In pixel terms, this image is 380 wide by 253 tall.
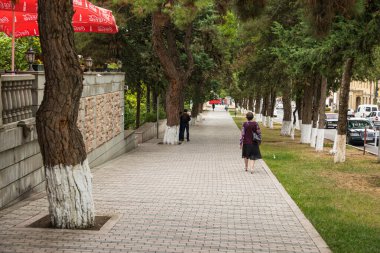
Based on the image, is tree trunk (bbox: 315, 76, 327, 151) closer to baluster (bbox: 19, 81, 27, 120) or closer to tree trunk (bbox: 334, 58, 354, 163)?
tree trunk (bbox: 334, 58, 354, 163)

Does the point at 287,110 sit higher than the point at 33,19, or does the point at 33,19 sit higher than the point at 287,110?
the point at 33,19

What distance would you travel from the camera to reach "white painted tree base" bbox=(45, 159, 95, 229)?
25.5 feet

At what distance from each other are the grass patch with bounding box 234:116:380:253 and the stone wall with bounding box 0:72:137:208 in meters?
4.90

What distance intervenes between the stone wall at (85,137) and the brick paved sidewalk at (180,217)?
0.42 meters

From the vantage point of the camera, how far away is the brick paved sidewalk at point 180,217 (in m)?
7.04

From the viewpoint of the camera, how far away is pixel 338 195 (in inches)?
469

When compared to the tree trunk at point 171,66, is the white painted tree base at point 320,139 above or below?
below

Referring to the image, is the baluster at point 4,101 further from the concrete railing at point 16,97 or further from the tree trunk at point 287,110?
the tree trunk at point 287,110

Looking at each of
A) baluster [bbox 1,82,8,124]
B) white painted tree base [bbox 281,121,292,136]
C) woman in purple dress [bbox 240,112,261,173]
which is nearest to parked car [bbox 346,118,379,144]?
white painted tree base [bbox 281,121,292,136]

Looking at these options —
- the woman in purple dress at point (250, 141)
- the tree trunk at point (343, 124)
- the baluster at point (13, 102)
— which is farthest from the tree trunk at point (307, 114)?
the baluster at point (13, 102)

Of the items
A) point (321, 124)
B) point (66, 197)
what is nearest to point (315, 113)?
point (321, 124)

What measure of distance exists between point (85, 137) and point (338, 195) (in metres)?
6.60

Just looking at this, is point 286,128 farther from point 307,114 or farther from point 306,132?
point 307,114

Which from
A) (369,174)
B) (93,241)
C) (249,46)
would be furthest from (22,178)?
(249,46)
